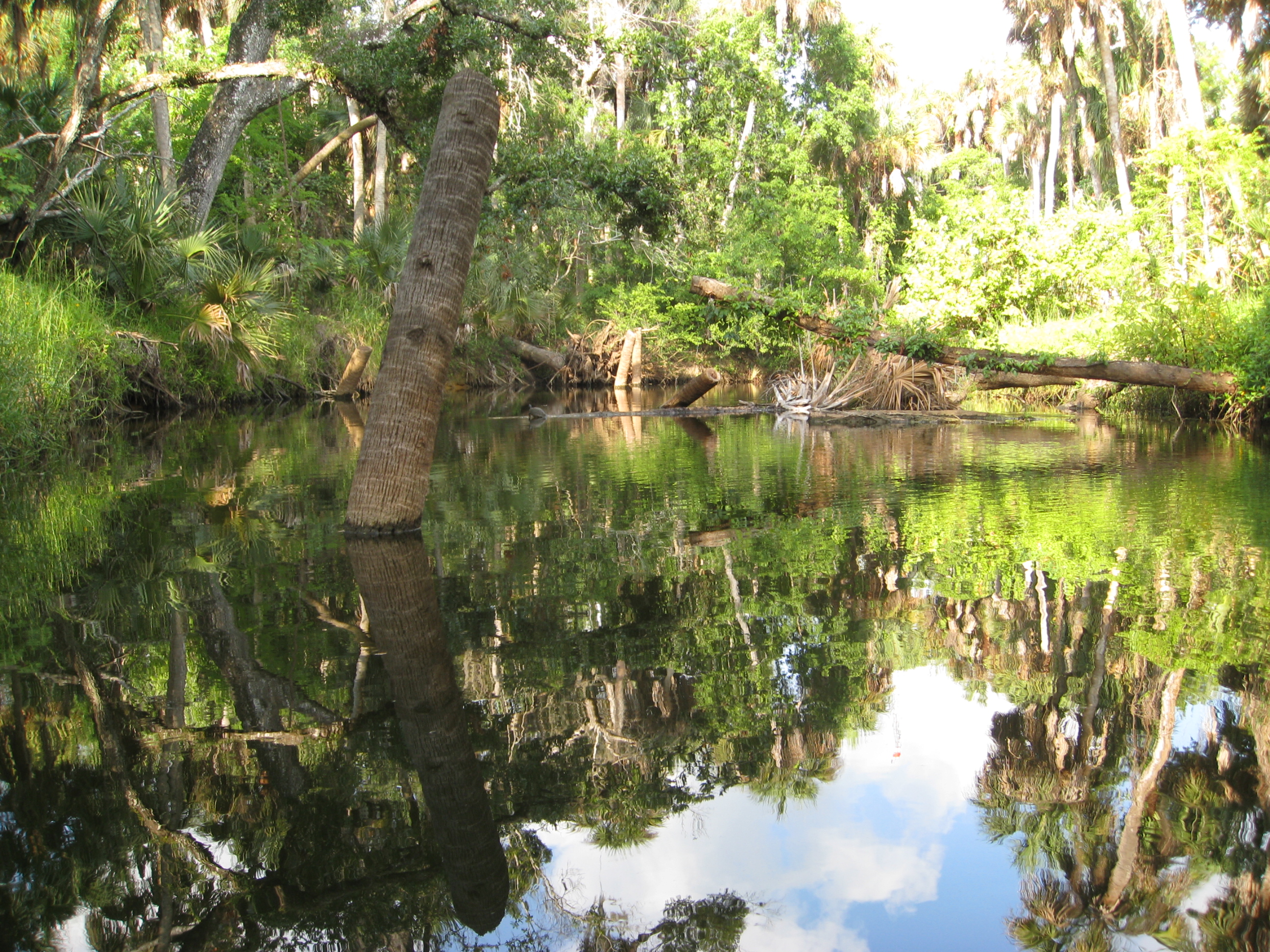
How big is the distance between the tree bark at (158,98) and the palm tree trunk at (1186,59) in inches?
822

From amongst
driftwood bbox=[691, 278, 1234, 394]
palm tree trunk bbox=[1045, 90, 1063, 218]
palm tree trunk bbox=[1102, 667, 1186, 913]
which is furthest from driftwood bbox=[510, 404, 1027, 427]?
palm tree trunk bbox=[1045, 90, 1063, 218]

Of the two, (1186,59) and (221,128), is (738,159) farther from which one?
(221,128)

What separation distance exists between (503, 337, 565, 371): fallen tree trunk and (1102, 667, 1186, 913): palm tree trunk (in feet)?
89.4

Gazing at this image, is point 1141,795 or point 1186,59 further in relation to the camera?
point 1186,59

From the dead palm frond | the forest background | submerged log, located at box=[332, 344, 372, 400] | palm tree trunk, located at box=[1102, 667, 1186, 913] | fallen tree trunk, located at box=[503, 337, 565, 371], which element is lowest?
palm tree trunk, located at box=[1102, 667, 1186, 913]

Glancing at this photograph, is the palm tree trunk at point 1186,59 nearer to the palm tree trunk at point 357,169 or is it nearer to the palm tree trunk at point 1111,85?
the palm tree trunk at point 1111,85

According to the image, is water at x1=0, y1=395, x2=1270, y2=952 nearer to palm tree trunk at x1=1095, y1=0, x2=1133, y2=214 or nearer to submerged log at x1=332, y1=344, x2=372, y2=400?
submerged log at x1=332, y1=344, x2=372, y2=400

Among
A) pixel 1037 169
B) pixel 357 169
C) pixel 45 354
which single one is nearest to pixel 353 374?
pixel 357 169

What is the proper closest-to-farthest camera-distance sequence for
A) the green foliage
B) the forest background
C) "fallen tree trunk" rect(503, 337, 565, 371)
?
the green foliage → the forest background → "fallen tree trunk" rect(503, 337, 565, 371)

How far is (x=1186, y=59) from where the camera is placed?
20.6 metres

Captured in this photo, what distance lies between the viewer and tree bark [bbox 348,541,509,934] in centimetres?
217

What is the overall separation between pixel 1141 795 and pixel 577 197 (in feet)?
49.5

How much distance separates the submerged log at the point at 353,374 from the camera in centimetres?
2380

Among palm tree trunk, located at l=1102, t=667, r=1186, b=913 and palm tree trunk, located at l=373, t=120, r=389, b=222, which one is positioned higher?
palm tree trunk, located at l=373, t=120, r=389, b=222
